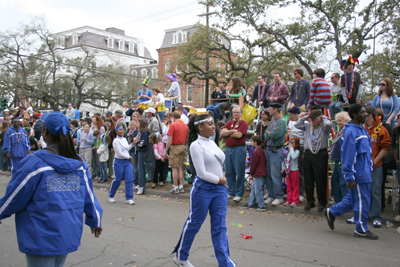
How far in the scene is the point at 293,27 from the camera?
24734 millimetres

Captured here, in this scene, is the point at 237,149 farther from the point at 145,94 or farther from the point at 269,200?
the point at 145,94

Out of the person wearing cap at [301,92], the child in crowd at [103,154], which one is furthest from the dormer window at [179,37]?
the person wearing cap at [301,92]

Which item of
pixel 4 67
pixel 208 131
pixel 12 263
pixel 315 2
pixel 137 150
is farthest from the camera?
pixel 4 67

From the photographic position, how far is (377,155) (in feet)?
22.0

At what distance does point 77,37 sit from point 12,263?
239 ft

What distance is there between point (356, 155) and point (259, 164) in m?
2.84

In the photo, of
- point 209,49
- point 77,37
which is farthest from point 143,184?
point 77,37

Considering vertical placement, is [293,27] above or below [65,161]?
above

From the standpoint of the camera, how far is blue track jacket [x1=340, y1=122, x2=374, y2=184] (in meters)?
5.72

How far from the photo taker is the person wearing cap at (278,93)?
10258 mm

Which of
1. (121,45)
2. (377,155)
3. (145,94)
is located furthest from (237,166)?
(121,45)

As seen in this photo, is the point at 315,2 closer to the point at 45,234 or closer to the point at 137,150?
the point at 137,150

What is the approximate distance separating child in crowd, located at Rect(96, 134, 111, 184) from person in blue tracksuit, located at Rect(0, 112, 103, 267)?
913cm

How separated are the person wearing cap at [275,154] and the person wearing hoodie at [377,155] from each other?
2.02 metres
